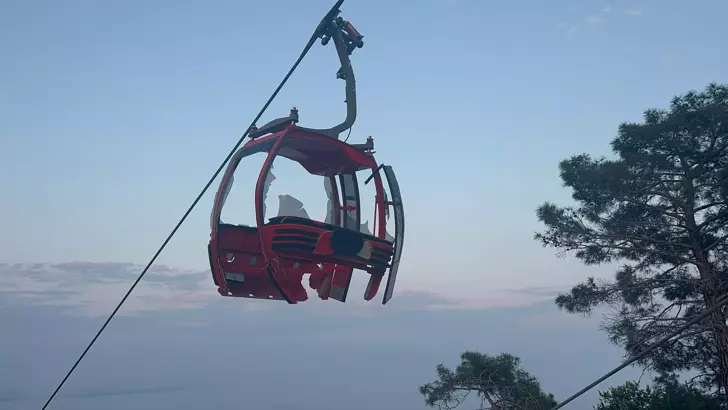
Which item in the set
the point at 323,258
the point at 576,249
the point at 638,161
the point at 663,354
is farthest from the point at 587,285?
the point at 323,258

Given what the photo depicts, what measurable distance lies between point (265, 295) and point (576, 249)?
32.1 ft

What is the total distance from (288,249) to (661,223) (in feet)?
33.4

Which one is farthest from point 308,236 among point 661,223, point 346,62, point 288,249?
point 661,223

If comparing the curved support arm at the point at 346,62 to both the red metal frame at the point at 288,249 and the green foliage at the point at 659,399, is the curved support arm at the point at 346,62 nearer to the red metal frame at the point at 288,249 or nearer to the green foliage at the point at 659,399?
the red metal frame at the point at 288,249

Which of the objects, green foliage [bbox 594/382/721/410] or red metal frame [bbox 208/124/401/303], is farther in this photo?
green foliage [bbox 594/382/721/410]

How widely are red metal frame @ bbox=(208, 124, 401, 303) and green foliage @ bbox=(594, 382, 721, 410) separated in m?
9.29

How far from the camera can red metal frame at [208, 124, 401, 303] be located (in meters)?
7.09

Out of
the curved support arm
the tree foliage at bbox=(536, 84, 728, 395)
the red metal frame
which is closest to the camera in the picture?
the red metal frame

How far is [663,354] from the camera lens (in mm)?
14492

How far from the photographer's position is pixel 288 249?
6980mm

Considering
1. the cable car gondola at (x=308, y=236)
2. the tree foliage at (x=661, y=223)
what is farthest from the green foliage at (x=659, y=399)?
the cable car gondola at (x=308, y=236)

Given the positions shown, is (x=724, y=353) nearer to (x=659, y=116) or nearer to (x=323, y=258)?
(x=659, y=116)

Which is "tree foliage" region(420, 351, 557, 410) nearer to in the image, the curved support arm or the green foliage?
the green foliage

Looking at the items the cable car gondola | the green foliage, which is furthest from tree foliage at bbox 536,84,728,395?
the cable car gondola
